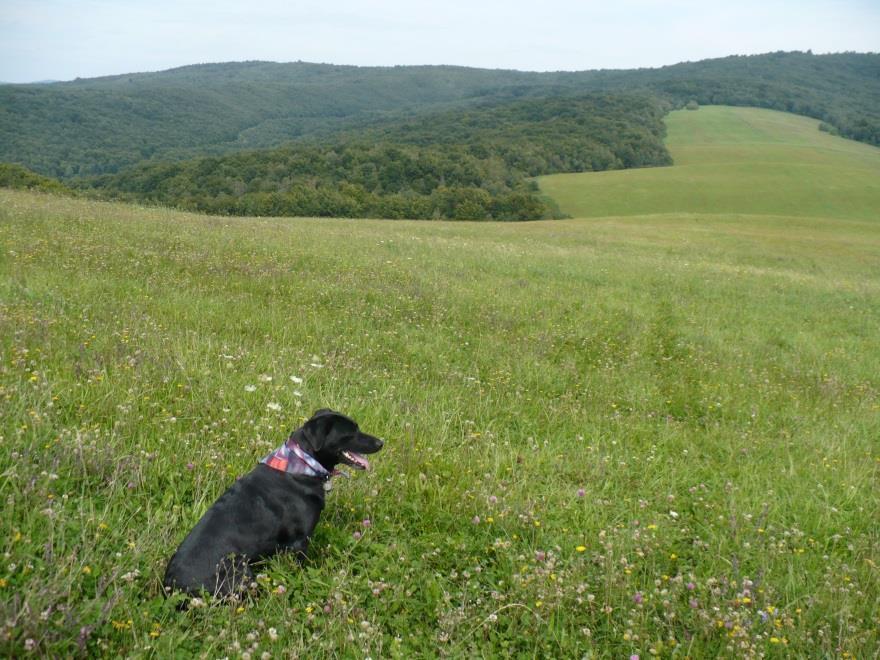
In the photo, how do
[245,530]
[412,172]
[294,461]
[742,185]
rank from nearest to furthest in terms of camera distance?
1. [245,530]
2. [294,461]
3. [742,185]
4. [412,172]

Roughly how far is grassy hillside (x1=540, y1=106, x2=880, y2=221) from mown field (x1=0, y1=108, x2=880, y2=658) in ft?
193

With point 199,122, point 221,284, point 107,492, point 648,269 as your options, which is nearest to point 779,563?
point 107,492

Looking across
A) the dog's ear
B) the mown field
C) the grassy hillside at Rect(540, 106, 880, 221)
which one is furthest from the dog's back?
the grassy hillside at Rect(540, 106, 880, 221)

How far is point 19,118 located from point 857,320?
531ft

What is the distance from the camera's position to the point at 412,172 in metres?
83.8

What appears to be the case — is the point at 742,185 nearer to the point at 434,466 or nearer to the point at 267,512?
the point at 434,466

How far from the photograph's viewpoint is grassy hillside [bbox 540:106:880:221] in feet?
214

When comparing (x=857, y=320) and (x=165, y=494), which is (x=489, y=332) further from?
(x=857, y=320)

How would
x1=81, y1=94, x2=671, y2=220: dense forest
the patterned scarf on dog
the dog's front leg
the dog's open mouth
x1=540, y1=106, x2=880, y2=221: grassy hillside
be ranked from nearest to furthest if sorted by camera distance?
1. the dog's front leg
2. the patterned scarf on dog
3. the dog's open mouth
4. x1=81, y1=94, x2=671, y2=220: dense forest
5. x1=540, y1=106, x2=880, y2=221: grassy hillside

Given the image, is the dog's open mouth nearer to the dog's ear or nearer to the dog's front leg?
the dog's ear

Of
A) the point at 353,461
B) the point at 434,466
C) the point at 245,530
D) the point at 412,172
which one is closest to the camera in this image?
the point at 245,530

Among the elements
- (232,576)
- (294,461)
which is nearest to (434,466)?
(294,461)

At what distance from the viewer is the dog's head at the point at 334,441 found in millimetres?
4074

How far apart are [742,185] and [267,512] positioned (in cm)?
8096
